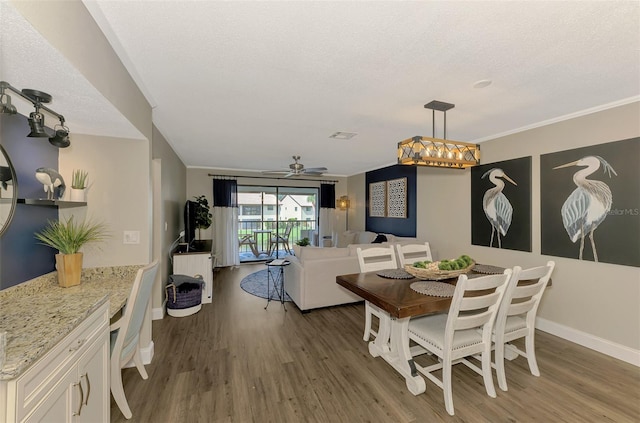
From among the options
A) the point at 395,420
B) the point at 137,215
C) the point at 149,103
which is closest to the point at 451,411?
the point at 395,420

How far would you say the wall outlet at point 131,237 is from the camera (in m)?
2.43

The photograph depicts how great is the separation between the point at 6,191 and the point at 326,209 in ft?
22.1

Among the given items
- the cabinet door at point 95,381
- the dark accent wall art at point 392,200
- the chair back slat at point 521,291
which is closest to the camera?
the cabinet door at point 95,381

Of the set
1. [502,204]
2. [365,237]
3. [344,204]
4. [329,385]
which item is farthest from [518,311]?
[344,204]

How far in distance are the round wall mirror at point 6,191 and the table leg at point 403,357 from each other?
→ 282cm

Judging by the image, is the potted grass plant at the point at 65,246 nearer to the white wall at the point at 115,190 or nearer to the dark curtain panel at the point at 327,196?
the white wall at the point at 115,190

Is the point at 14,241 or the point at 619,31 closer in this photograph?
the point at 619,31

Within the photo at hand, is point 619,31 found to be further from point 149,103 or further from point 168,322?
point 168,322

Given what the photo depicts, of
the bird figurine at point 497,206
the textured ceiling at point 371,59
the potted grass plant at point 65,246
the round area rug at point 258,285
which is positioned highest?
the textured ceiling at point 371,59

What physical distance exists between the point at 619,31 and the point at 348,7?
65.0 inches

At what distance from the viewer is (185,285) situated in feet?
12.6

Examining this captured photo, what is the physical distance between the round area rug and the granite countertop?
2.63 metres

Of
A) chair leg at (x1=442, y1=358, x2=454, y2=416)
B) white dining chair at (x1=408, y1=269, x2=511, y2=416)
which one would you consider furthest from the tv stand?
chair leg at (x1=442, y1=358, x2=454, y2=416)

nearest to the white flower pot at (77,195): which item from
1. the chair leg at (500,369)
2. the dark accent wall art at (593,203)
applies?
the chair leg at (500,369)
